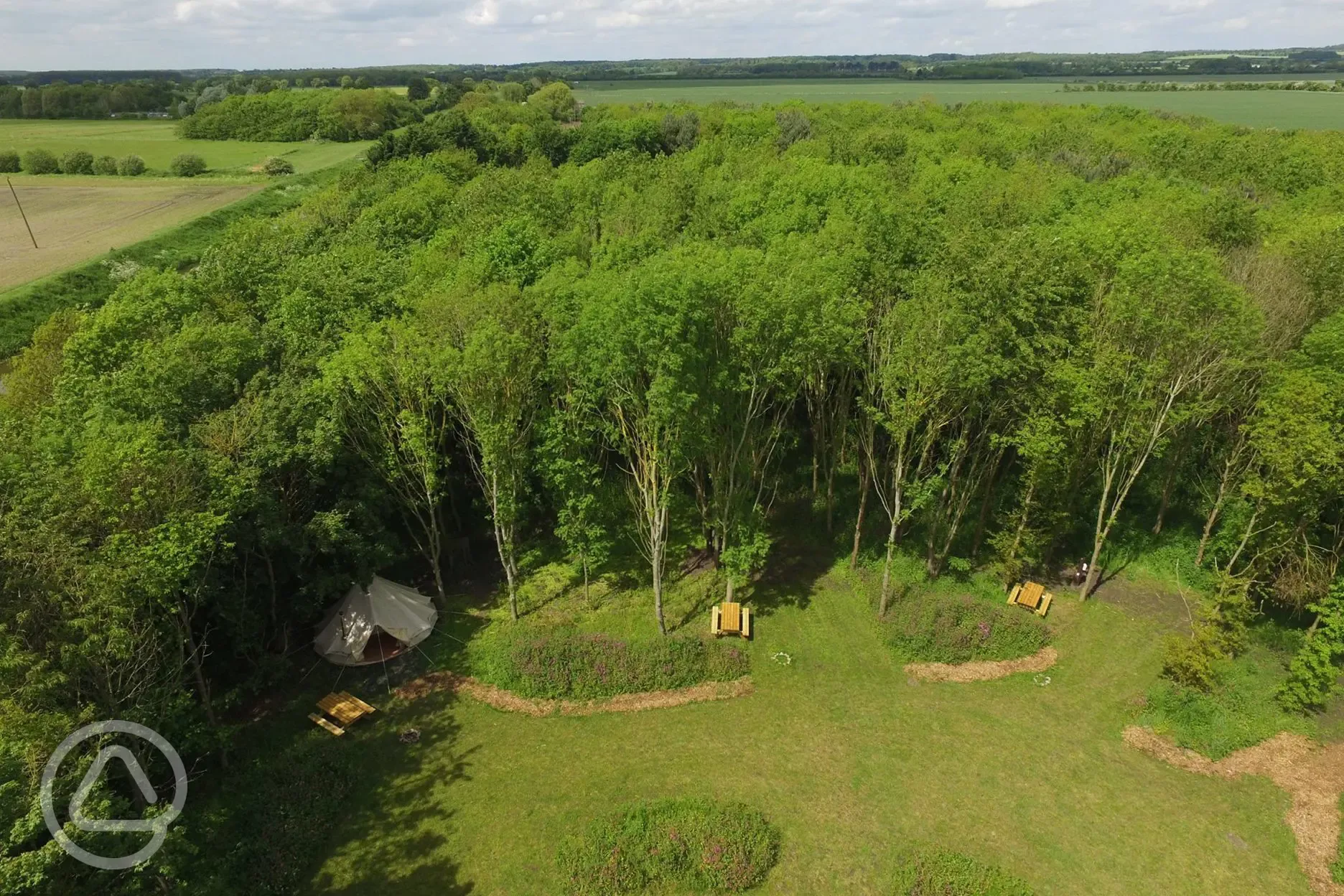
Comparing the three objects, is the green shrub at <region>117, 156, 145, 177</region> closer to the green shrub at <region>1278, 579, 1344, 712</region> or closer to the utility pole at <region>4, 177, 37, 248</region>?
the utility pole at <region>4, 177, 37, 248</region>

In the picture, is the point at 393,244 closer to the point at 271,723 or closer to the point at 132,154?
the point at 271,723

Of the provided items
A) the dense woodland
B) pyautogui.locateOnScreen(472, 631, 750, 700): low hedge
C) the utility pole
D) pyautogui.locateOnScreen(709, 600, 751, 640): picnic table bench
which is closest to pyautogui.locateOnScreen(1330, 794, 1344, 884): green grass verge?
the dense woodland

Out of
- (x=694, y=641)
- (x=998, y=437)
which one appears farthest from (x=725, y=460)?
(x=998, y=437)

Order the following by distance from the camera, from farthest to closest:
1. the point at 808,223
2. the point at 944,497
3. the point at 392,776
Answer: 1. the point at 808,223
2. the point at 944,497
3. the point at 392,776

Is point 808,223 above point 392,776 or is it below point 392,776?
above

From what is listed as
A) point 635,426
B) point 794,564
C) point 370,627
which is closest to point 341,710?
point 370,627

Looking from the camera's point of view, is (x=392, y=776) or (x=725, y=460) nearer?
(x=392, y=776)

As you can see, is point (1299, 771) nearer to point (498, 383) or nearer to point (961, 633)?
point (961, 633)
